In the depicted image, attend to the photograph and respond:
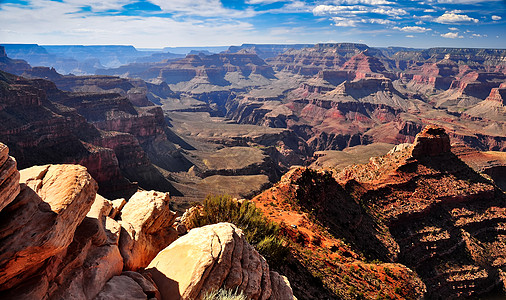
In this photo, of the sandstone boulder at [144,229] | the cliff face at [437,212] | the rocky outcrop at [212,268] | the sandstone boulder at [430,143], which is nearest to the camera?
the rocky outcrop at [212,268]

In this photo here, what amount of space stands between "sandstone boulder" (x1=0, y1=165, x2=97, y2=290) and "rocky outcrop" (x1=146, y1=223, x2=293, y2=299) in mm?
4230

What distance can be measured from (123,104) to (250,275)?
132 m

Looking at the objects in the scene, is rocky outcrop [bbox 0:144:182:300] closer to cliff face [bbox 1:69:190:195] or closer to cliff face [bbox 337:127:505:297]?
cliff face [bbox 337:127:505:297]

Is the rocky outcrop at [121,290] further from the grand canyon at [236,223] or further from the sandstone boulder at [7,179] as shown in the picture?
the sandstone boulder at [7,179]

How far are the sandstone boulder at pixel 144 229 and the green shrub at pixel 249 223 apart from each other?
363 centimetres

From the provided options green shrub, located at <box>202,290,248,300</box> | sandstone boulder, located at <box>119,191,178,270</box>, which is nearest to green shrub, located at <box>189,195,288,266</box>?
sandstone boulder, located at <box>119,191,178,270</box>

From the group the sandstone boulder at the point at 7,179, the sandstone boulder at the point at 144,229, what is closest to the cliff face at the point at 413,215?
the sandstone boulder at the point at 144,229

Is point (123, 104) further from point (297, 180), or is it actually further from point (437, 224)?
point (437, 224)

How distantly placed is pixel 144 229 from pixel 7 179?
7.80 metres

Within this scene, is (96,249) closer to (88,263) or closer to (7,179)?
(88,263)

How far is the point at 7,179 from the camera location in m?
8.27

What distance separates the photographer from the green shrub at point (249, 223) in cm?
1881

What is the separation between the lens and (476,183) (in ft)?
154

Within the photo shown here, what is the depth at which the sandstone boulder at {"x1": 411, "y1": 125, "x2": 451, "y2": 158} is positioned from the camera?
152ft
